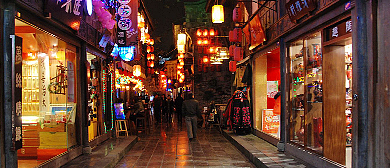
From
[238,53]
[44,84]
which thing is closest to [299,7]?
[44,84]

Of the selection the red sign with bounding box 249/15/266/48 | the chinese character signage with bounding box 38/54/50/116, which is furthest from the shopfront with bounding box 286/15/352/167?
the chinese character signage with bounding box 38/54/50/116

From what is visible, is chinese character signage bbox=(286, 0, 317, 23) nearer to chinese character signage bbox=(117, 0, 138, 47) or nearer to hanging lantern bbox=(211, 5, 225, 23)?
chinese character signage bbox=(117, 0, 138, 47)

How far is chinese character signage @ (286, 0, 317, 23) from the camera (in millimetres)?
7239

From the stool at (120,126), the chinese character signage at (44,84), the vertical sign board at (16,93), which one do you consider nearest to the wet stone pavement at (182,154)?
the stool at (120,126)

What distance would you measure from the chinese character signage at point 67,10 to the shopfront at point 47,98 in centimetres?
51

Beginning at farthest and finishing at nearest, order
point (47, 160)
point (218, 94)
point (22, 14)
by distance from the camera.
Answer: point (218, 94), point (47, 160), point (22, 14)

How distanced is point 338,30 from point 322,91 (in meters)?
1.51

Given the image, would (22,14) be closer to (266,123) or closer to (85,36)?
(85,36)

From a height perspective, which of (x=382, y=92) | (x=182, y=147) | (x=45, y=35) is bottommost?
(x=182, y=147)

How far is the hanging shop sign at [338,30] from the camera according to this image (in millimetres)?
6352

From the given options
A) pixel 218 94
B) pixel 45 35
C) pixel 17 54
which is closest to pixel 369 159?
pixel 17 54

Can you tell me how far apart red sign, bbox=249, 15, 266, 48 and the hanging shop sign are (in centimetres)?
449

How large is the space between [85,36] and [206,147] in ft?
19.6

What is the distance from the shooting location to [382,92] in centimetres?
516
